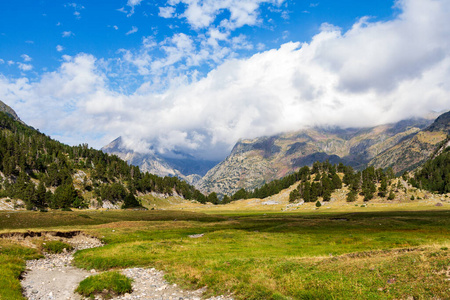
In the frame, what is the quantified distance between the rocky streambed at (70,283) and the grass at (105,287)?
465mm

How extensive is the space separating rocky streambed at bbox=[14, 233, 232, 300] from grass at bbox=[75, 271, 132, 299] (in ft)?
1.53

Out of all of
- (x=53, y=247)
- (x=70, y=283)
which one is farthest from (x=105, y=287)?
(x=53, y=247)

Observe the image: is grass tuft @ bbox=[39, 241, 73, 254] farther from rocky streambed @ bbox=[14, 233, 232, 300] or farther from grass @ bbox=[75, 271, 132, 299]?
grass @ bbox=[75, 271, 132, 299]

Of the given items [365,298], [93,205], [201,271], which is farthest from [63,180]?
[365,298]

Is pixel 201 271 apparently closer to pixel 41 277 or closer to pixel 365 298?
pixel 365 298

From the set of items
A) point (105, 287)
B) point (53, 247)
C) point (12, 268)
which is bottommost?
point (53, 247)

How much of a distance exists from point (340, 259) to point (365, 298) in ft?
27.8

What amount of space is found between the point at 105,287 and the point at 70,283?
5.57 metres

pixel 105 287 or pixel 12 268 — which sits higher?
pixel 12 268

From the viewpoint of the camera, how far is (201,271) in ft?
74.5

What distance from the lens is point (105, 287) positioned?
2038cm

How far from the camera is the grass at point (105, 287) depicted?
781 inches

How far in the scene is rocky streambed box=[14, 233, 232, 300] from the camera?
19.2 meters

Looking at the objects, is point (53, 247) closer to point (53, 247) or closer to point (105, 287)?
point (53, 247)
